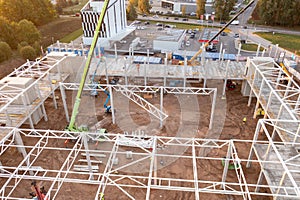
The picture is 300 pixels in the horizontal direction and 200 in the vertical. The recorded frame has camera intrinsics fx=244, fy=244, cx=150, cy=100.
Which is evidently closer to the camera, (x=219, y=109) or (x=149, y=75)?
(x=219, y=109)

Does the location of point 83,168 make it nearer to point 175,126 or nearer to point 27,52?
point 175,126

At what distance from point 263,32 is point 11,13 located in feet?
184

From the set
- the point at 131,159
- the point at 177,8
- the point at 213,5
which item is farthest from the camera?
the point at 177,8

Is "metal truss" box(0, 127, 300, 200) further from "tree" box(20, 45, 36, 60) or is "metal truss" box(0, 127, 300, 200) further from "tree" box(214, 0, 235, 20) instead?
"tree" box(214, 0, 235, 20)

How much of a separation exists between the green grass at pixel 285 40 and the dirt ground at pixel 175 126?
2303cm

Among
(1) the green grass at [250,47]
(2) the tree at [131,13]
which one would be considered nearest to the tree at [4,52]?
(2) the tree at [131,13]

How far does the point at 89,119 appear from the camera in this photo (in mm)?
25250

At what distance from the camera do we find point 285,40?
167 ft

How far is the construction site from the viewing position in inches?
621

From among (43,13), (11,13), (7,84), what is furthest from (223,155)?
(43,13)

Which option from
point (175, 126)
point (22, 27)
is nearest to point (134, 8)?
point (22, 27)

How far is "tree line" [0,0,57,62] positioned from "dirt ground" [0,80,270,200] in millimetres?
14443

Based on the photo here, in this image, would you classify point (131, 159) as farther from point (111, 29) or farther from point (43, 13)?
point (43, 13)

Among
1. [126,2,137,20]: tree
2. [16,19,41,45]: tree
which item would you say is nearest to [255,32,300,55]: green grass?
[126,2,137,20]: tree
